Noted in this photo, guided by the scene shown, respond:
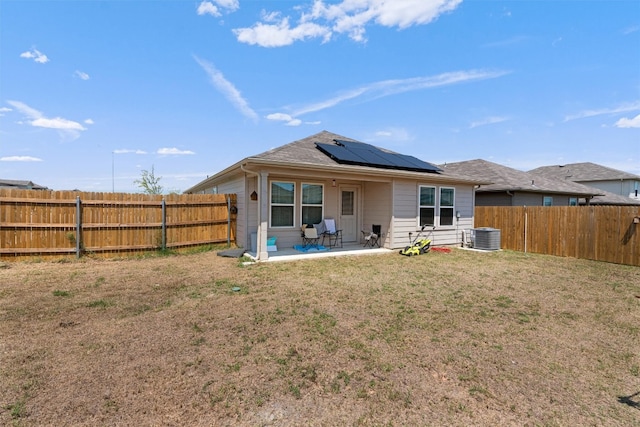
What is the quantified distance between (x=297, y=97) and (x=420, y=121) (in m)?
6.43

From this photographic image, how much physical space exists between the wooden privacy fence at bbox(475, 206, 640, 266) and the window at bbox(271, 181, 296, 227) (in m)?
7.92

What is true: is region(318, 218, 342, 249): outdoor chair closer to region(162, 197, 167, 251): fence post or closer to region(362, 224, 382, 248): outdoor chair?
region(362, 224, 382, 248): outdoor chair

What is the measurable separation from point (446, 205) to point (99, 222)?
36.2 ft

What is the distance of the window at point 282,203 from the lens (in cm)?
881

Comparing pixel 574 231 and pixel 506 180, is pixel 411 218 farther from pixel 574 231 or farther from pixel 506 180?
pixel 506 180

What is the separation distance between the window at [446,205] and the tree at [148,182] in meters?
23.4

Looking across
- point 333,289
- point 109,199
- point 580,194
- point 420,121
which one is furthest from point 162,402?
point 580,194

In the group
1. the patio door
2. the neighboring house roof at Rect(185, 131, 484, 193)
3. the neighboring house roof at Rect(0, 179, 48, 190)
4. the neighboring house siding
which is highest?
the neighboring house roof at Rect(0, 179, 48, 190)

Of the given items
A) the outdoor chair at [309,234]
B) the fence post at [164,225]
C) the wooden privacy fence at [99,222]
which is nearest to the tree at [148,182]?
the wooden privacy fence at [99,222]

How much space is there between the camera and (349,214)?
1054cm

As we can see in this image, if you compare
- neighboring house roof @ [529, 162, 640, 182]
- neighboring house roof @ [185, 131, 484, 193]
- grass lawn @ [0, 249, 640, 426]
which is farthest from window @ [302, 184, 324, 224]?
neighboring house roof @ [529, 162, 640, 182]

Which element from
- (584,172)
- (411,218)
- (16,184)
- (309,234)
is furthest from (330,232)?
(16,184)

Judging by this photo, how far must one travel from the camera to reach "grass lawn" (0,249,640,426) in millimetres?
2125

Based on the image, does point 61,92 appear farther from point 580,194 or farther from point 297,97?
point 580,194
